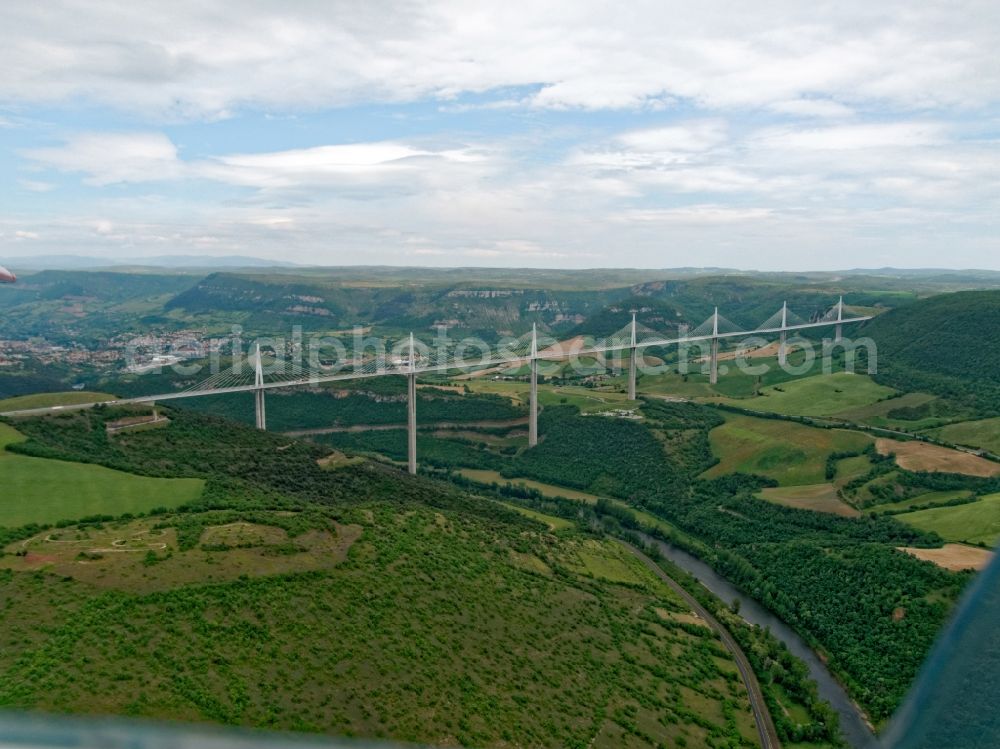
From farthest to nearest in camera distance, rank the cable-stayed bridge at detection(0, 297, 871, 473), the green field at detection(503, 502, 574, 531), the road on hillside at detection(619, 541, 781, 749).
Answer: the cable-stayed bridge at detection(0, 297, 871, 473)
the green field at detection(503, 502, 574, 531)
the road on hillside at detection(619, 541, 781, 749)

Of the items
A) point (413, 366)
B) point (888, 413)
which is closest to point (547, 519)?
point (413, 366)

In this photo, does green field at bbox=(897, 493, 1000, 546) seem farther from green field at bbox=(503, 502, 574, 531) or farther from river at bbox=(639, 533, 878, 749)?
green field at bbox=(503, 502, 574, 531)

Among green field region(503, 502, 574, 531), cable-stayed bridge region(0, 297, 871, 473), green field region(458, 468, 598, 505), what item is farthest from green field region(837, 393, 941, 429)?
green field region(503, 502, 574, 531)

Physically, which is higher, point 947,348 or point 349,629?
point 947,348

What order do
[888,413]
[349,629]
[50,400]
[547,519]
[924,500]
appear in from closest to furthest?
[349,629], [50,400], [924,500], [547,519], [888,413]

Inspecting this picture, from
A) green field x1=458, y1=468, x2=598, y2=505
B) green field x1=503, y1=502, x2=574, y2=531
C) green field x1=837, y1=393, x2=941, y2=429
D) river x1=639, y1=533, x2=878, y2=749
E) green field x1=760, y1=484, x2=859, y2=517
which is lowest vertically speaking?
green field x1=458, y1=468, x2=598, y2=505

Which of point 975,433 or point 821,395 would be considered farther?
point 821,395

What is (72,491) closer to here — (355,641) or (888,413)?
(355,641)
